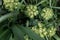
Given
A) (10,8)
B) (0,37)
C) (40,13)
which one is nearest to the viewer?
(0,37)

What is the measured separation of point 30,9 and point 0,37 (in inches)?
9.7

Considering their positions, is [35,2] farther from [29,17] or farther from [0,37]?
[0,37]

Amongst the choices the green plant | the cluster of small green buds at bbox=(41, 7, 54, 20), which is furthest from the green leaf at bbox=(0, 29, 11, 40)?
the cluster of small green buds at bbox=(41, 7, 54, 20)

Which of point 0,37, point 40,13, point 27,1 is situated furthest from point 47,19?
point 0,37

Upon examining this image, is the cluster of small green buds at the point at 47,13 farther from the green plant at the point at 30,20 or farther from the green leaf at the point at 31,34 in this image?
the green leaf at the point at 31,34

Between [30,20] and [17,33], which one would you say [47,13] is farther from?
[17,33]

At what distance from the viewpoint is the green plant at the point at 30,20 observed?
37.8 inches

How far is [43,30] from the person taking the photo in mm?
1038

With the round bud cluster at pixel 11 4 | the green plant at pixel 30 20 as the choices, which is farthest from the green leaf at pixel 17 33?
the round bud cluster at pixel 11 4

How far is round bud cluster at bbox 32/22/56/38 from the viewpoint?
1032 millimetres

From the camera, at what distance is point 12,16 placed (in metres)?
1.00

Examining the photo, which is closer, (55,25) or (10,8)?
(10,8)

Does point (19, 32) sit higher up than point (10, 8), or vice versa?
point (10, 8)

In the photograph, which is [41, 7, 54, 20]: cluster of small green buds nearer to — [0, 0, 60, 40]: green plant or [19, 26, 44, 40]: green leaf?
[0, 0, 60, 40]: green plant
